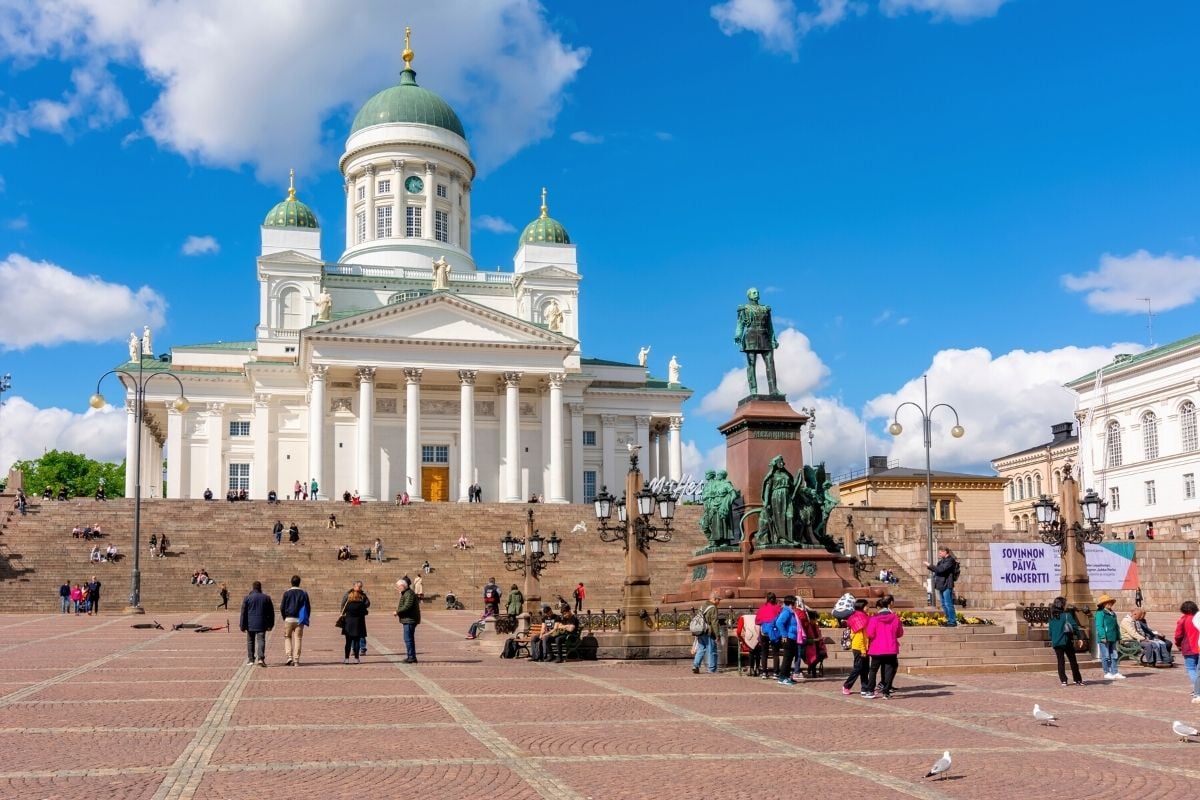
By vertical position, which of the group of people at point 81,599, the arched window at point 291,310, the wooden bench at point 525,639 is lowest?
the wooden bench at point 525,639

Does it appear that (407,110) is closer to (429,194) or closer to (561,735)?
(429,194)

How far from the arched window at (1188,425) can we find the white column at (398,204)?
48.6 m

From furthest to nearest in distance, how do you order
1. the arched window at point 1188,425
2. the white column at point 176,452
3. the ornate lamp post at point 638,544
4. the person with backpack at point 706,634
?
the white column at point 176,452 < the arched window at point 1188,425 < the ornate lamp post at point 638,544 < the person with backpack at point 706,634

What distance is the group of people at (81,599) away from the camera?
139 ft

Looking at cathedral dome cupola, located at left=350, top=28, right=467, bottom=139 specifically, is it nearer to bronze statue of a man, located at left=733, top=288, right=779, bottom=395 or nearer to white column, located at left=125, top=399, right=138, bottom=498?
white column, located at left=125, top=399, right=138, bottom=498

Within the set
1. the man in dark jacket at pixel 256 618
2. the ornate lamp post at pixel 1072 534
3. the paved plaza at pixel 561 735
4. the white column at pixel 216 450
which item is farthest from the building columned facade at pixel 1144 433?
the man in dark jacket at pixel 256 618

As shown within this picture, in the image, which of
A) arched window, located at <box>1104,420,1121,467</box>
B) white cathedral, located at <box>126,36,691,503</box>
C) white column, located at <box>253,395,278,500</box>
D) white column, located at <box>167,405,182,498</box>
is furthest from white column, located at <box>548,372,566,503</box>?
arched window, located at <box>1104,420,1121,467</box>

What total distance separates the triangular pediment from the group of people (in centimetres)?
2637

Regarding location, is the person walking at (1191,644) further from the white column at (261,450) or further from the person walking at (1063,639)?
the white column at (261,450)

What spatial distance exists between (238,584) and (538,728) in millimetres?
34613

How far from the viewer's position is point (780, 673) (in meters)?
19.7

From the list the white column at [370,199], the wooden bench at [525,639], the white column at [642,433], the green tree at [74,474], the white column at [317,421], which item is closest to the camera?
the wooden bench at [525,639]

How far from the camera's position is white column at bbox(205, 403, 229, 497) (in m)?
73.1

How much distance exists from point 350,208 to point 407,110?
7589 mm
